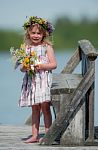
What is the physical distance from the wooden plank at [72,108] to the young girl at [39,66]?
24 cm

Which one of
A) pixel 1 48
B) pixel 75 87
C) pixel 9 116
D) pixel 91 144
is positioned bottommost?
pixel 1 48

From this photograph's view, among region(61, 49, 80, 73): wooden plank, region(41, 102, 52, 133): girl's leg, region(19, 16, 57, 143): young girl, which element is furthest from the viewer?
region(61, 49, 80, 73): wooden plank

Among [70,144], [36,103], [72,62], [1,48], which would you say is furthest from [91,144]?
[1,48]

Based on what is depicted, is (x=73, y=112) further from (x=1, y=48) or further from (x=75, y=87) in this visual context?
(x=1, y=48)

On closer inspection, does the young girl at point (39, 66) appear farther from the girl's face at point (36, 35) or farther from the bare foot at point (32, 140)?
the bare foot at point (32, 140)

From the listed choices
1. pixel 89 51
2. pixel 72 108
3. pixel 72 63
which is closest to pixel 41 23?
pixel 89 51

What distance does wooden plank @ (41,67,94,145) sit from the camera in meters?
7.57

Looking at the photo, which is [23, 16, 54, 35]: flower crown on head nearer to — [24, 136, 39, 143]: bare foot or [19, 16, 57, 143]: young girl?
[19, 16, 57, 143]: young girl

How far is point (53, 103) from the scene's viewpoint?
768cm

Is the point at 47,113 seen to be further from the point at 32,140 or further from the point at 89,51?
the point at 89,51

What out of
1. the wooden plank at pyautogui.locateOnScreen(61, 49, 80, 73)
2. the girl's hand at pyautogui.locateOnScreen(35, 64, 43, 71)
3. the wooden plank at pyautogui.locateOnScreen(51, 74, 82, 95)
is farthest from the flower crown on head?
the wooden plank at pyautogui.locateOnScreen(61, 49, 80, 73)

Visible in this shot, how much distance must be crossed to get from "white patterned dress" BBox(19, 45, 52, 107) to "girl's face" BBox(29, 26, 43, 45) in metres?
0.06

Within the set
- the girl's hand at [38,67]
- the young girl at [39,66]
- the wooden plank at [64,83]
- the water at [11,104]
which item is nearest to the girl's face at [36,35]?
the young girl at [39,66]

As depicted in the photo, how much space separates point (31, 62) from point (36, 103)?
43 centimetres
